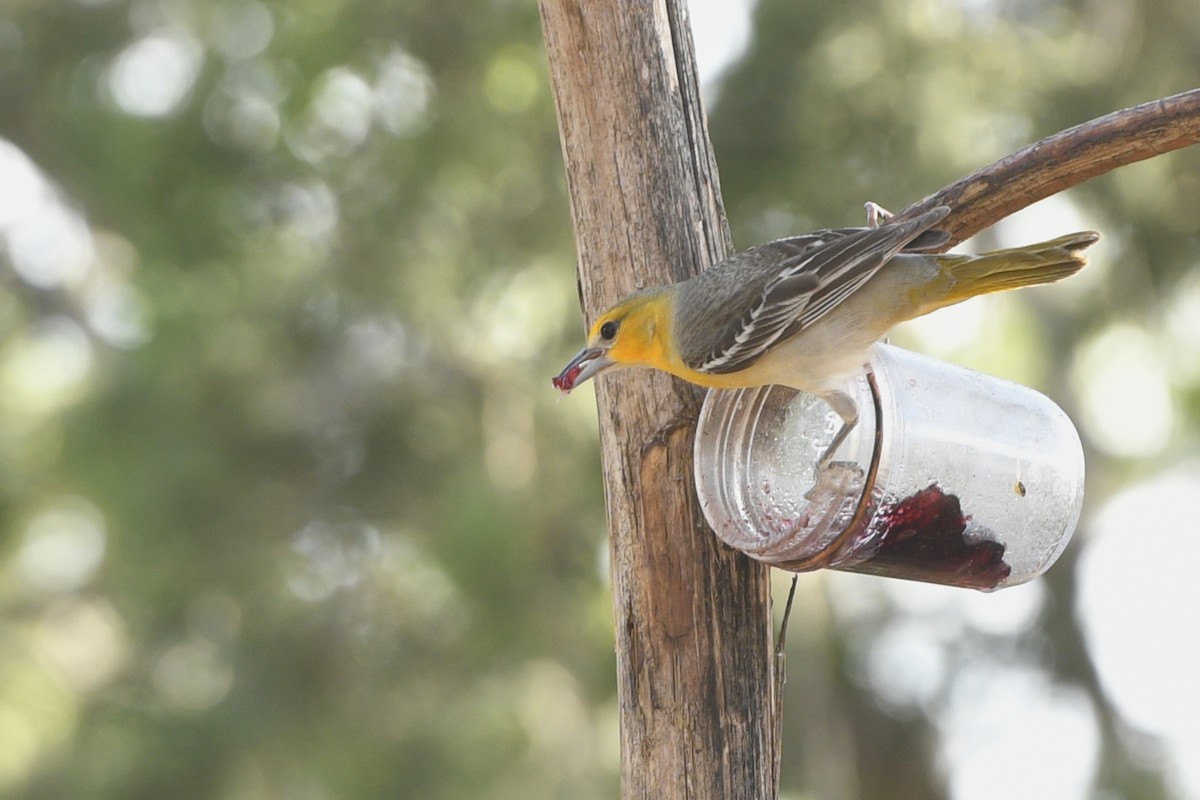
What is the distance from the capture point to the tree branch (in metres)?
2.49

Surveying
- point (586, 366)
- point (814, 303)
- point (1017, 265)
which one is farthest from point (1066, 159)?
point (586, 366)

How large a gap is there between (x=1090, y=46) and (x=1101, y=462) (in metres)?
1.79

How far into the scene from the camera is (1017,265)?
2.70 m

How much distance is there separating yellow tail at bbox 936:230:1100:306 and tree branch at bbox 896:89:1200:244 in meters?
0.06

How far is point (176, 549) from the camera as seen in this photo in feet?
19.8

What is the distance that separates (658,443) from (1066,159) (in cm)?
96

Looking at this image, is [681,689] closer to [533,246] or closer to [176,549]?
[533,246]

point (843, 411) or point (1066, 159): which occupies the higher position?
point (1066, 159)

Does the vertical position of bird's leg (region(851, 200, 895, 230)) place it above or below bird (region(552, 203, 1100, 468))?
above

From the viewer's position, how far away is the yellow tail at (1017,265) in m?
2.66

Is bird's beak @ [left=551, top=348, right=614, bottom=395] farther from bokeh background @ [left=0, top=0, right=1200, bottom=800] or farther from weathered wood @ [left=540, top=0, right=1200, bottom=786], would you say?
bokeh background @ [left=0, top=0, right=1200, bottom=800]

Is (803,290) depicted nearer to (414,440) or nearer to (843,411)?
(843,411)

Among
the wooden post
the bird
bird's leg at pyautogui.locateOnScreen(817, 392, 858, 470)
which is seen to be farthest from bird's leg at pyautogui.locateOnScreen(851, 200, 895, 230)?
bird's leg at pyautogui.locateOnScreen(817, 392, 858, 470)

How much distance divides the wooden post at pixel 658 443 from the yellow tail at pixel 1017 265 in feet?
1.71
